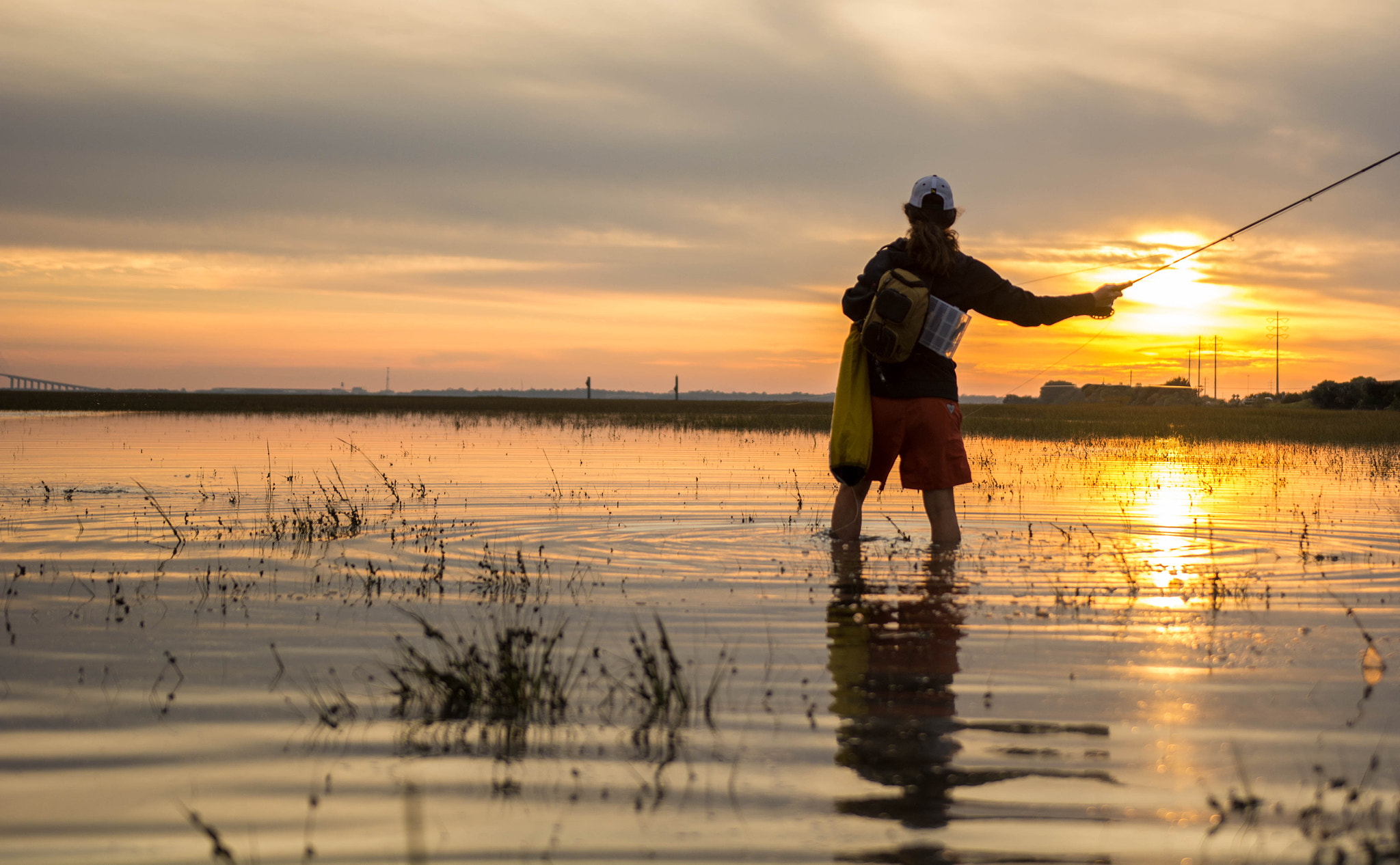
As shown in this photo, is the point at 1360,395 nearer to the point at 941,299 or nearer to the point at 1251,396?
the point at 1251,396

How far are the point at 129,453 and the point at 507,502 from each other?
31.6 feet

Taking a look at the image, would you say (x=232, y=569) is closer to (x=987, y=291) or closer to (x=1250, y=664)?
(x=987, y=291)

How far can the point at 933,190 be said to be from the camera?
285 inches

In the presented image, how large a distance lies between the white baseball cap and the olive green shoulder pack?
0.50m

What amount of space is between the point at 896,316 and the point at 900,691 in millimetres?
3248

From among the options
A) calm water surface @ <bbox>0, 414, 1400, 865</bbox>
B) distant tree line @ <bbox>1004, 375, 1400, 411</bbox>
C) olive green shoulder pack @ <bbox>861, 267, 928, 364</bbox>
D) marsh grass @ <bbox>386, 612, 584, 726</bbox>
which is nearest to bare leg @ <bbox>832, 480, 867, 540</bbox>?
calm water surface @ <bbox>0, 414, 1400, 865</bbox>

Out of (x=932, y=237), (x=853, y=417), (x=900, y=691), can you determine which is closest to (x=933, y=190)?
(x=932, y=237)

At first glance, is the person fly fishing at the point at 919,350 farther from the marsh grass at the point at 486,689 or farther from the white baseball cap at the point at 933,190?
the marsh grass at the point at 486,689

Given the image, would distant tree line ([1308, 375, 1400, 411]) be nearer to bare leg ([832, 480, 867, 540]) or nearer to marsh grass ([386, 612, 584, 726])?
bare leg ([832, 480, 867, 540])

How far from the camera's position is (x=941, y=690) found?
424cm

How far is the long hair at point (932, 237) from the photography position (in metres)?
7.20

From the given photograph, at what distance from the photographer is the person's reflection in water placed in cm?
320

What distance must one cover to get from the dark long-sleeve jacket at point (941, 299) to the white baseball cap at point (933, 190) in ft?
0.92

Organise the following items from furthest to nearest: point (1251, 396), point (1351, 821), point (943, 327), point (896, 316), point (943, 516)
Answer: point (1251, 396), point (943, 516), point (943, 327), point (896, 316), point (1351, 821)
